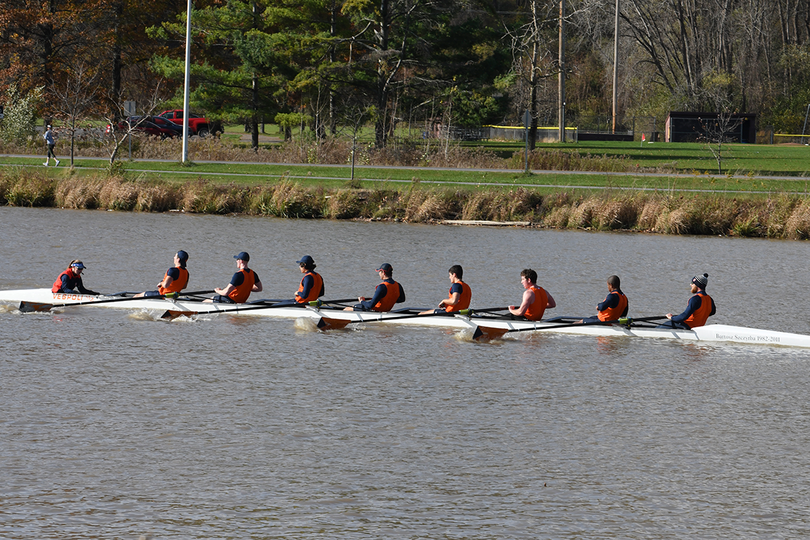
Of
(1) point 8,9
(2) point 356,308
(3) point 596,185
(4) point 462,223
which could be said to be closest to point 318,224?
(4) point 462,223

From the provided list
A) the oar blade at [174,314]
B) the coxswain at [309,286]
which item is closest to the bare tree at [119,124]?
the oar blade at [174,314]

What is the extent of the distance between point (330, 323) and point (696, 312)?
6.62 metres

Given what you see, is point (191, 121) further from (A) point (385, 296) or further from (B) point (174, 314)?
(A) point (385, 296)

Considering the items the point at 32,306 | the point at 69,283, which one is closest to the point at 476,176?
the point at 69,283

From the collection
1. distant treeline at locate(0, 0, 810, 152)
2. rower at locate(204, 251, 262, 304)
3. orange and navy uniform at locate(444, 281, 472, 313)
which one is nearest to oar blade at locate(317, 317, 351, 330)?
rower at locate(204, 251, 262, 304)

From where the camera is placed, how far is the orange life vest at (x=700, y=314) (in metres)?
17.3

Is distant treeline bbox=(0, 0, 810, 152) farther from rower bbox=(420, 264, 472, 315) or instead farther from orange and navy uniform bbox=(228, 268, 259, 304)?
rower bbox=(420, 264, 472, 315)

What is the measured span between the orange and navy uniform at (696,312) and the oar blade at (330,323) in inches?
236

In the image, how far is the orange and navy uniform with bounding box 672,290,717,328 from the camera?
1727 centimetres

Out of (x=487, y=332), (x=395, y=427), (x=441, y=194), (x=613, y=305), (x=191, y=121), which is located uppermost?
(x=191, y=121)

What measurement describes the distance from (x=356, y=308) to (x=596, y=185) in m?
22.1

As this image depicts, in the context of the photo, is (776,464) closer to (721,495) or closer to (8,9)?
(721,495)

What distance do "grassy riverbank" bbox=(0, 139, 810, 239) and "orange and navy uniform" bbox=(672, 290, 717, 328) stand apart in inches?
631

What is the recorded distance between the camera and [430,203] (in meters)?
34.6
